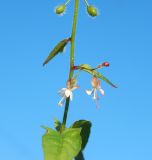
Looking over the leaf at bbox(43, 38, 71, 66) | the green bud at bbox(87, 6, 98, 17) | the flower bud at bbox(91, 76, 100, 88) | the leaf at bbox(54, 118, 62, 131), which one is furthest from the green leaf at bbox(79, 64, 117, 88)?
the leaf at bbox(54, 118, 62, 131)

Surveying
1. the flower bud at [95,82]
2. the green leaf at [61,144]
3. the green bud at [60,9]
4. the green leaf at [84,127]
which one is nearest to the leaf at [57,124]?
the green leaf at [84,127]

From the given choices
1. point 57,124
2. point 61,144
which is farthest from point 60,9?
point 61,144

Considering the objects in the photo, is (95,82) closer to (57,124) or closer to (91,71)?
(91,71)

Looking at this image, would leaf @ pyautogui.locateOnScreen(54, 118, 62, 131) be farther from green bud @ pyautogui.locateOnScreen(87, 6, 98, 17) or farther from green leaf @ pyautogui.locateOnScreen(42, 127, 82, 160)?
green bud @ pyautogui.locateOnScreen(87, 6, 98, 17)

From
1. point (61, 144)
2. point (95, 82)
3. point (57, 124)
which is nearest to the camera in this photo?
point (61, 144)

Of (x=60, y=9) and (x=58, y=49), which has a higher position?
(x=60, y=9)

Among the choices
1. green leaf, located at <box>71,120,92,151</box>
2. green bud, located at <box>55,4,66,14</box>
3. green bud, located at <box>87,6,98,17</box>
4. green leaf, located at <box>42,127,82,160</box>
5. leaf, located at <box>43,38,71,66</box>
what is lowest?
green leaf, located at <box>42,127,82,160</box>

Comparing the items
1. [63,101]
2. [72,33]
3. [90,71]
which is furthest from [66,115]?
[72,33]

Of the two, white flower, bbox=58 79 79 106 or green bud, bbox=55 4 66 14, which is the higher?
green bud, bbox=55 4 66 14
